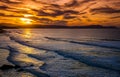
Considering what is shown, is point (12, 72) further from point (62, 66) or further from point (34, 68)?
point (62, 66)

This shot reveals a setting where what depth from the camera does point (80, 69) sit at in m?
19.8

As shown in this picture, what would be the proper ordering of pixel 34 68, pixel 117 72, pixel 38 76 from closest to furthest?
1. pixel 38 76
2. pixel 117 72
3. pixel 34 68

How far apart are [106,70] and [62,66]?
4.41m

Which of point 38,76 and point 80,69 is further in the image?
point 80,69

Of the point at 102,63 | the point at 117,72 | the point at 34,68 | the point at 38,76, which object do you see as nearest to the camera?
the point at 38,76

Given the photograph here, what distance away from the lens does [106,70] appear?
19625 millimetres

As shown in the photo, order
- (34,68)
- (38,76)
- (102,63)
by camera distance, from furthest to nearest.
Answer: (102,63)
(34,68)
(38,76)

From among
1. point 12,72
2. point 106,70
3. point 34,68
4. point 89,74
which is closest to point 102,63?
point 106,70

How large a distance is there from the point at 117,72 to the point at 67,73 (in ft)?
14.6

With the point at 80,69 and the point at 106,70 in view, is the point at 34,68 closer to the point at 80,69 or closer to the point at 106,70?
the point at 80,69

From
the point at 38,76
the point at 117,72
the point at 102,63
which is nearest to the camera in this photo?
the point at 38,76

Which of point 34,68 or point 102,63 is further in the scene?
point 102,63

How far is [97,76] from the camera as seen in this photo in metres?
17.4

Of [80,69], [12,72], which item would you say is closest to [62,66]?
[80,69]
